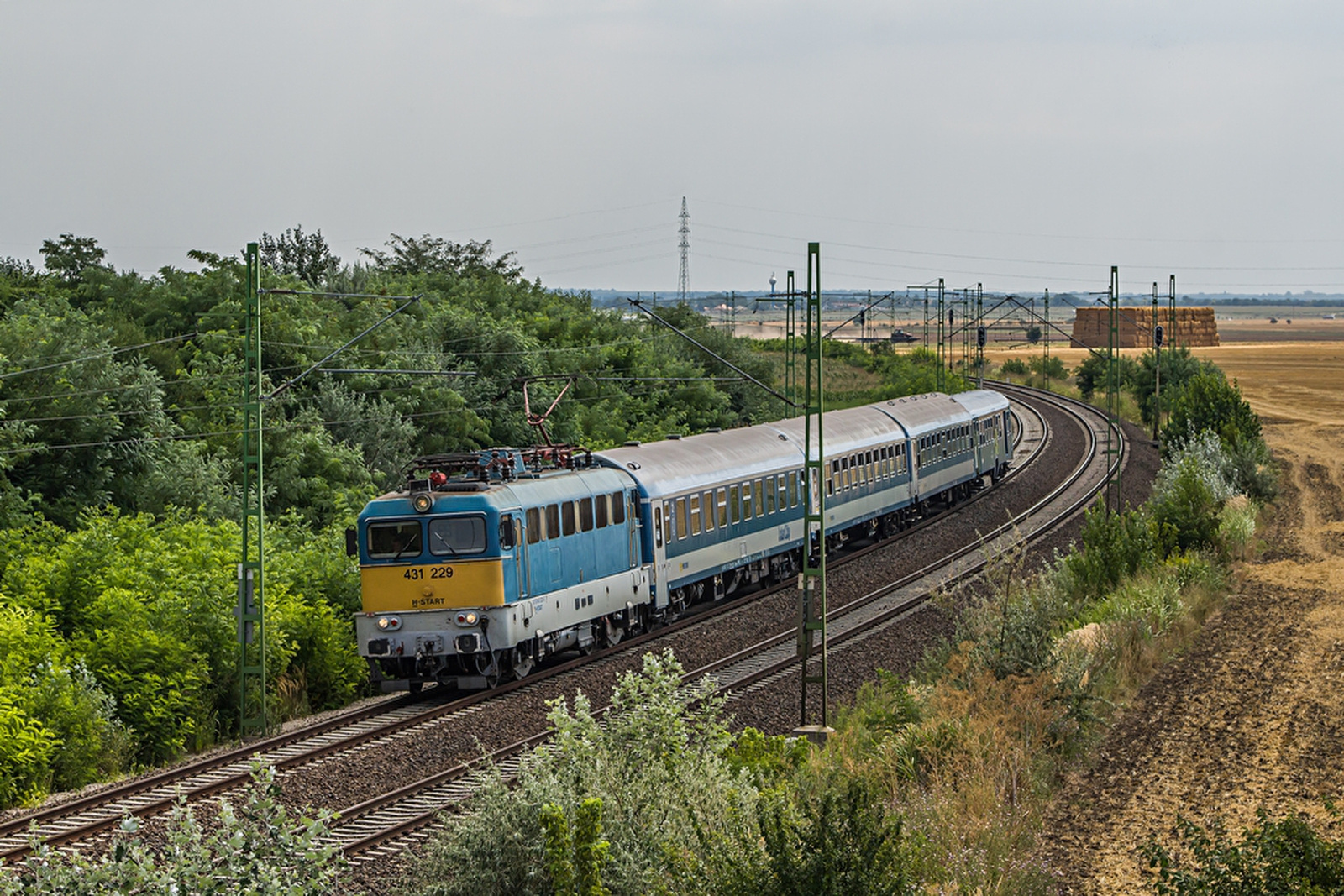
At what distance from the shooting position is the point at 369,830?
15.5 meters

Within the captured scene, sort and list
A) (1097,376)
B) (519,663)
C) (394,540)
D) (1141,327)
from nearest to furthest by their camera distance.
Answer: (394,540) → (519,663) → (1097,376) → (1141,327)

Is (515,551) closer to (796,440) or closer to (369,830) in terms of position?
(369,830)

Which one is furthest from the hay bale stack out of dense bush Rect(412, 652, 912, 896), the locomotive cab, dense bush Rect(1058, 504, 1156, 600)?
dense bush Rect(412, 652, 912, 896)

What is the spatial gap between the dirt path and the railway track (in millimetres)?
3413

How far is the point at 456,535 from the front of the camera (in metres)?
21.6

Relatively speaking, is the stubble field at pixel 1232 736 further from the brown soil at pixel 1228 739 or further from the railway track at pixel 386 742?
the railway track at pixel 386 742

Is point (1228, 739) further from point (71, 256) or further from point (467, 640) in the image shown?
point (71, 256)

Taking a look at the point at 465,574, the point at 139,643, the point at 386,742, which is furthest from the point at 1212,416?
the point at 139,643

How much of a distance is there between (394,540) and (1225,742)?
37.4 ft

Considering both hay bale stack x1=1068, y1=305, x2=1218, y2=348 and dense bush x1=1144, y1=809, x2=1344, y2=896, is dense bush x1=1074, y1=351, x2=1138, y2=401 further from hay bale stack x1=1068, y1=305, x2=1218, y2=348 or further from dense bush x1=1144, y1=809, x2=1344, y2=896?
dense bush x1=1144, y1=809, x2=1344, y2=896

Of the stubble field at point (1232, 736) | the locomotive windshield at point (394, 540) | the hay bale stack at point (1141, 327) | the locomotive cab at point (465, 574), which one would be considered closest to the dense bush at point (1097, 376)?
the hay bale stack at point (1141, 327)

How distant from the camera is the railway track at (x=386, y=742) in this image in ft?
50.6

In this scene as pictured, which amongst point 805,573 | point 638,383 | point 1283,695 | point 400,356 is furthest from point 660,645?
point 638,383

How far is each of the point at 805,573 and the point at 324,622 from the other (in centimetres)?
847
